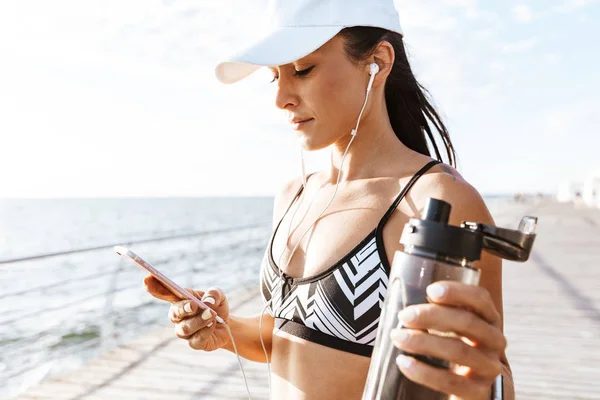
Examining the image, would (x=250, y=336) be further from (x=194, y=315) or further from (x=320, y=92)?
(x=320, y=92)

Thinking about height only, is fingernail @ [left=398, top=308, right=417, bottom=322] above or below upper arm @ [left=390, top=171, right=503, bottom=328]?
below

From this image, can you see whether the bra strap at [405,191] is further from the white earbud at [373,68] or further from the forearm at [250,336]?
the forearm at [250,336]

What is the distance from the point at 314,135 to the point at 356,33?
24 cm

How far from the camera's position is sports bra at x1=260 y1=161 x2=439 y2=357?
1.06m

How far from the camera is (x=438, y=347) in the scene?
0.50 m

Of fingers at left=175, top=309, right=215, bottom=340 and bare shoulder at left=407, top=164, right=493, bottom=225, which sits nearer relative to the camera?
bare shoulder at left=407, top=164, right=493, bottom=225

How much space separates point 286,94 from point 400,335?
754mm

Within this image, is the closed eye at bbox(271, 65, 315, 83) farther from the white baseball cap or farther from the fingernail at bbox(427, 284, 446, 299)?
the fingernail at bbox(427, 284, 446, 299)

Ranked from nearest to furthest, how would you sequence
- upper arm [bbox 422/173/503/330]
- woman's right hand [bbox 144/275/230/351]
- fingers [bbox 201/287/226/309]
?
upper arm [bbox 422/173/503/330] < woman's right hand [bbox 144/275/230/351] < fingers [bbox 201/287/226/309]

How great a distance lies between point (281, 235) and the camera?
143 cm

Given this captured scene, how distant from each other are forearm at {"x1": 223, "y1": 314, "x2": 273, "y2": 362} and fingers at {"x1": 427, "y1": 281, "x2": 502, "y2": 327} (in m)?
0.97

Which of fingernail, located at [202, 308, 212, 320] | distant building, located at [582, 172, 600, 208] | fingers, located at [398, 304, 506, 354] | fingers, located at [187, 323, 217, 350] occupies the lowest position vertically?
fingers, located at [187, 323, 217, 350]

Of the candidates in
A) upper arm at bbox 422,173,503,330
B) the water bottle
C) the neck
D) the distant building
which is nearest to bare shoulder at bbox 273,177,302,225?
the neck

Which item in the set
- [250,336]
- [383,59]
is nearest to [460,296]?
[383,59]
